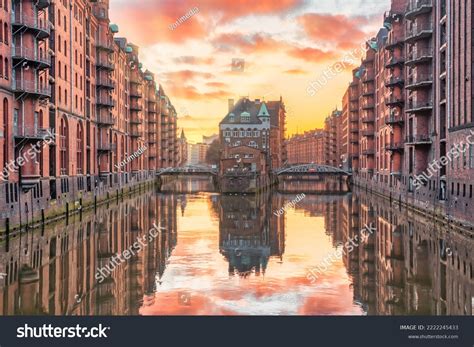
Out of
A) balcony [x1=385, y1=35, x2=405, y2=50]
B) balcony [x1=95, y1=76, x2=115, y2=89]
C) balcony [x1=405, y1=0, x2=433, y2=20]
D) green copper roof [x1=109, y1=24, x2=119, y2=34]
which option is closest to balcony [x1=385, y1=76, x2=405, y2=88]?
balcony [x1=385, y1=35, x2=405, y2=50]

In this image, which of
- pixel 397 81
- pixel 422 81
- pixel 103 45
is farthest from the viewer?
pixel 103 45

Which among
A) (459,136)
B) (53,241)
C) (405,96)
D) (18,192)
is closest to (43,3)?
(18,192)

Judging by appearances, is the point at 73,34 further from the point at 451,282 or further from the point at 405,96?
the point at 451,282

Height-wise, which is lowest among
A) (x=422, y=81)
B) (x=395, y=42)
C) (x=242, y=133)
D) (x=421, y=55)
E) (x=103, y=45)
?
(x=242, y=133)

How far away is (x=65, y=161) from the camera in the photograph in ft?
161

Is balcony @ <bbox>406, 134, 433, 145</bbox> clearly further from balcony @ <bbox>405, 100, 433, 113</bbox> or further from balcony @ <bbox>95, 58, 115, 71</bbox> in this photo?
balcony @ <bbox>95, 58, 115, 71</bbox>

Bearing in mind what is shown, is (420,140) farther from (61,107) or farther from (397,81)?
(61,107)

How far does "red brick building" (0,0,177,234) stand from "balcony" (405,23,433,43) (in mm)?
28934

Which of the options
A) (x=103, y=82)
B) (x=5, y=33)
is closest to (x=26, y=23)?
(x=5, y=33)

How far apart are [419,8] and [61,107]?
30.1 m

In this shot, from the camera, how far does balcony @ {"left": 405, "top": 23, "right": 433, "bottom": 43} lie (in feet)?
160

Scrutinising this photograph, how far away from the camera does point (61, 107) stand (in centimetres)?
4850

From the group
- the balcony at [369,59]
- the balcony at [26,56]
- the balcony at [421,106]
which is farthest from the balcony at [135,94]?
the balcony at [26,56]
